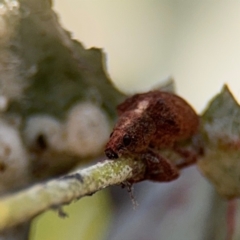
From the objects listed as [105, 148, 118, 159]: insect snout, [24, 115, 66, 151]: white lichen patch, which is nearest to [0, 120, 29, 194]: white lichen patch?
[24, 115, 66, 151]: white lichen patch

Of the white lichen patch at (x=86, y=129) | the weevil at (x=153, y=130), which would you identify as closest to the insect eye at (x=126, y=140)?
the weevil at (x=153, y=130)

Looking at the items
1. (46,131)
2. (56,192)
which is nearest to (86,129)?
(46,131)

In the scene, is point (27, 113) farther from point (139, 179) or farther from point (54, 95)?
point (139, 179)

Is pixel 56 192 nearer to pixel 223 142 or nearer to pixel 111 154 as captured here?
pixel 111 154

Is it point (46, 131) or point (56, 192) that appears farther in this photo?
point (46, 131)

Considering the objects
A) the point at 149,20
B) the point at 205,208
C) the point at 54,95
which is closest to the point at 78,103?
the point at 54,95

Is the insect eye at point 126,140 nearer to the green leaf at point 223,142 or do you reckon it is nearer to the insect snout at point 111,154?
the insect snout at point 111,154
